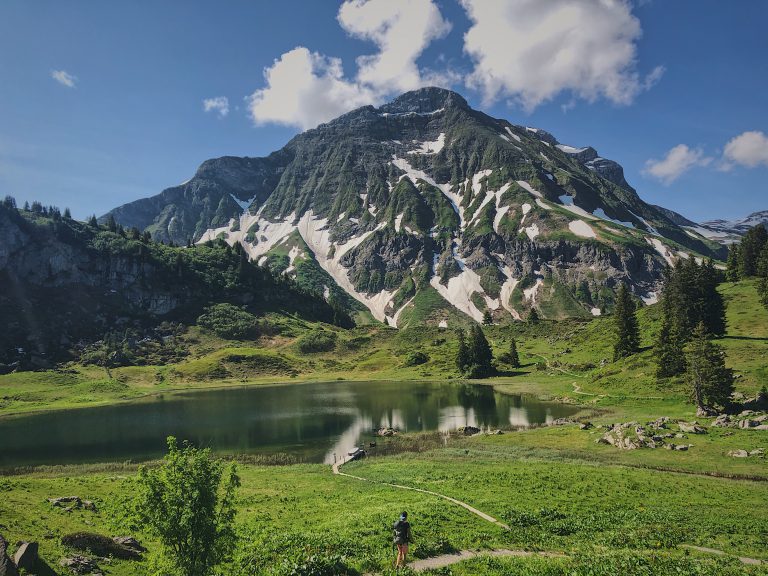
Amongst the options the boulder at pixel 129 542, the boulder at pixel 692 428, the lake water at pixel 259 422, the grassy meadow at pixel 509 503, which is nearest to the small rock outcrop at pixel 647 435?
the boulder at pixel 692 428

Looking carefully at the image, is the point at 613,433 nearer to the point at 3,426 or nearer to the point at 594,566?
the point at 594,566

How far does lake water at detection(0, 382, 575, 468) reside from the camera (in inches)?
2689

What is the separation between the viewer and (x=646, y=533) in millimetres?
23375

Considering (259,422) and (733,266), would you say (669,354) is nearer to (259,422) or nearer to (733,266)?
(259,422)

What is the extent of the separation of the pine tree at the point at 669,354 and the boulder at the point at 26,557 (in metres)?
98.5

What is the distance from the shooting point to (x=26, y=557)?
1722 centimetres

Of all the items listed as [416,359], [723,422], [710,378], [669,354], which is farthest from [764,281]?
[416,359]

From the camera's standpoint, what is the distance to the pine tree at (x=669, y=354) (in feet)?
281

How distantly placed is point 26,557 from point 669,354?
9889 cm

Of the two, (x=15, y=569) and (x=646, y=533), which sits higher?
(x=15, y=569)

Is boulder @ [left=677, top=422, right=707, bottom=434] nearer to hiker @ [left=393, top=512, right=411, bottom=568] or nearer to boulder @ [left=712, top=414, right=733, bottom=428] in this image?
boulder @ [left=712, top=414, right=733, bottom=428]

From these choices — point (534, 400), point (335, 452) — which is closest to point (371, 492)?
point (335, 452)

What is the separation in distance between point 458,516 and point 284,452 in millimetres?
42290

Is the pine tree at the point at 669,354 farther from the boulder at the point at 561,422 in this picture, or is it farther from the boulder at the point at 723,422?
the boulder at the point at 723,422
